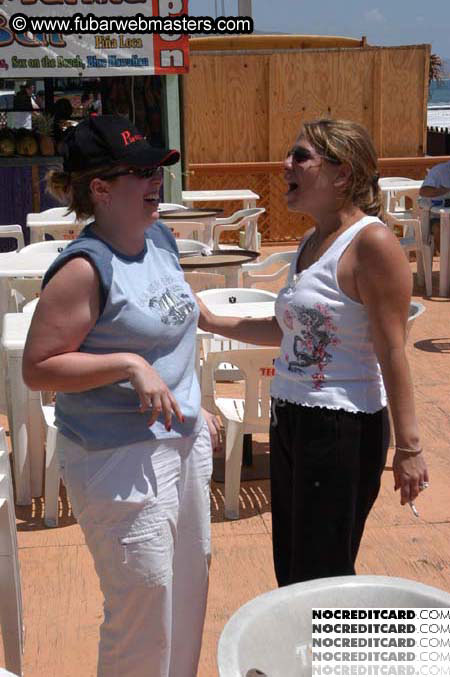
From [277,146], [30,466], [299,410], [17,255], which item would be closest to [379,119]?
[277,146]

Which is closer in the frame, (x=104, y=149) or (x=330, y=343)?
(x=104, y=149)

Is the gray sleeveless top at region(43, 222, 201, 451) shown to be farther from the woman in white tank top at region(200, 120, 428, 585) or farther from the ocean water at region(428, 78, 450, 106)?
the ocean water at region(428, 78, 450, 106)

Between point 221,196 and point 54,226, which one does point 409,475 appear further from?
point 221,196

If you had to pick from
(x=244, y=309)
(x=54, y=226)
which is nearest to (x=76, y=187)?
(x=244, y=309)

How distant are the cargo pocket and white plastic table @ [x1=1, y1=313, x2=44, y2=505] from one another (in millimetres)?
2400

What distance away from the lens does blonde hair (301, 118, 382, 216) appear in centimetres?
249

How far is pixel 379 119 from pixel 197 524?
11.4 m

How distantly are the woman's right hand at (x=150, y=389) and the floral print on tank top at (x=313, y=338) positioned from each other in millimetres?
488

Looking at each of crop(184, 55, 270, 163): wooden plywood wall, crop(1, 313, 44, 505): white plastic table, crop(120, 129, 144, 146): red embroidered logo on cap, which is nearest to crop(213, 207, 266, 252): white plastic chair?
crop(184, 55, 270, 163): wooden plywood wall

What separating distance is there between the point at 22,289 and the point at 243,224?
371cm

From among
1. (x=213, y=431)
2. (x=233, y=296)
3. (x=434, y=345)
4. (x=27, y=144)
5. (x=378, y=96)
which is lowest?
(x=434, y=345)

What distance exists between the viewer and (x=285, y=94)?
1301 centimetres

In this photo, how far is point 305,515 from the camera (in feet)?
8.46

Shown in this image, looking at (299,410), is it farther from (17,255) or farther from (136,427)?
(17,255)
